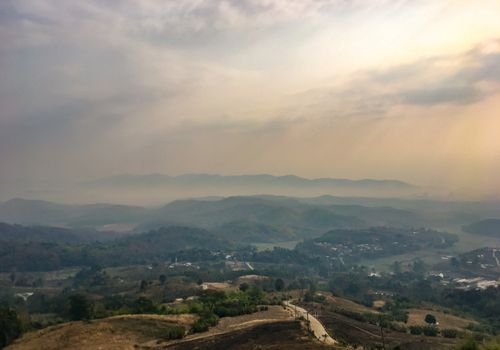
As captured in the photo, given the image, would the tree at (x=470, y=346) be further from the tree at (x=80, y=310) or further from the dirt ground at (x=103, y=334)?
the tree at (x=80, y=310)

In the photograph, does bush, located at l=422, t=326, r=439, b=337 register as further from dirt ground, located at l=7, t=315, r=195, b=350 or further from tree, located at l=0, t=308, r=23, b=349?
tree, located at l=0, t=308, r=23, b=349

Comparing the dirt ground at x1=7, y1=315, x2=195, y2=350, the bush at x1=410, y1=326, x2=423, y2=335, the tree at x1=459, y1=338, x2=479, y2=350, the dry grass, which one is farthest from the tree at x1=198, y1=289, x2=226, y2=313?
the tree at x1=459, y1=338, x2=479, y2=350

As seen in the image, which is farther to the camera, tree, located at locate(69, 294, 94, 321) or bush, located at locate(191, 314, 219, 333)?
tree, located at locate(69, 294, 94, 321)

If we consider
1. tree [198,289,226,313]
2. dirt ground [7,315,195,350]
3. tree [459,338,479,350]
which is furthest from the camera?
tree [198,289,226,313]

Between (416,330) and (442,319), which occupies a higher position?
(416,330)

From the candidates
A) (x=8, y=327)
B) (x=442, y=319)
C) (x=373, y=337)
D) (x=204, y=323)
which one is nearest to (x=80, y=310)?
(x=8, y=327)

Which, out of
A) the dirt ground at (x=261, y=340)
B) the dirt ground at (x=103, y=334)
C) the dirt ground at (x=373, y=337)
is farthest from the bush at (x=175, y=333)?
the dirt ground at (x=373, y=337)

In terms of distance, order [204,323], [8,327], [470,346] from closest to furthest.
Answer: [470,346], [8,327], [204,323]

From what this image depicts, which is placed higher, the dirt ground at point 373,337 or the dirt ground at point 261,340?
the dirt ground at point 261,340

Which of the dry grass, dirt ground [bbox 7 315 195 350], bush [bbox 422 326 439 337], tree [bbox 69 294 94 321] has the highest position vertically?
dirt ground [bbox 7 315 195 350]

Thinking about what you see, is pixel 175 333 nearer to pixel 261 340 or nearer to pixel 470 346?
pixel 261 340

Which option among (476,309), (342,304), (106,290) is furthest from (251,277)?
(476,309)
